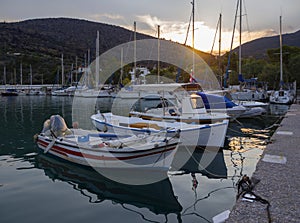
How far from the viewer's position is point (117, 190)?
26.7ft

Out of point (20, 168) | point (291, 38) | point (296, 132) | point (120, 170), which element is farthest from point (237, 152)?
point (291, 38)

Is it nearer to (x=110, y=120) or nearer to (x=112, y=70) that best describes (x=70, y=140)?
(x=110, y=120)

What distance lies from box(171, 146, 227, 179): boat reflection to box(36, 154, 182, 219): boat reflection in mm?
1477

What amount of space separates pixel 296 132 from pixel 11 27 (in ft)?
529

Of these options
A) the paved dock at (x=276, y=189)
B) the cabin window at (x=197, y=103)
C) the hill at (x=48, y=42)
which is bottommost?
the paved dock at (x=276, y=189)

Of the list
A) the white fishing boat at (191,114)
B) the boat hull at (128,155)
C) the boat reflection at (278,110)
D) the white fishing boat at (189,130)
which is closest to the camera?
the boat hull at (128,155)

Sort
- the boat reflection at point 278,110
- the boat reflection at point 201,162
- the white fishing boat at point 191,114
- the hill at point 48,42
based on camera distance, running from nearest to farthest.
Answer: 1. the boat reflection at point 201,162
2. the white fishing boat at point 191,114
3. the boat reflection at point 278,110
4. the hill at point 48,42

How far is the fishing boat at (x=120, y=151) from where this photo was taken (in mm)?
8727

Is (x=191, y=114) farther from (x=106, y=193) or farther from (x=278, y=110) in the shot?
(x=278, y=110)

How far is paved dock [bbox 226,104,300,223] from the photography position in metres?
5.21

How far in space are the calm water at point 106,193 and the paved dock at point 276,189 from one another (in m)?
0.91

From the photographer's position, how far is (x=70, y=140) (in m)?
10.2

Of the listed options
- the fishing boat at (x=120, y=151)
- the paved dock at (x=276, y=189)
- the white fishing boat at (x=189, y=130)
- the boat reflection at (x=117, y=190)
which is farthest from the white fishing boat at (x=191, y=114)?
the boat reflection at (x=117, y=190)

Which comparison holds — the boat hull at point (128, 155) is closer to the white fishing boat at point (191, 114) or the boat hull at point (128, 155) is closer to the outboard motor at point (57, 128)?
the outboard motor at point (57, 128)
